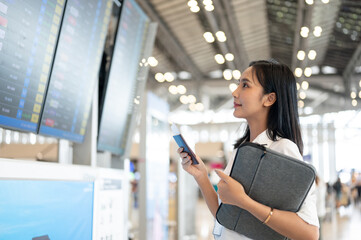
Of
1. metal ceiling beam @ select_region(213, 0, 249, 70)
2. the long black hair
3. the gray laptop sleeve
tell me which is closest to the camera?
the gray laptop sleeve

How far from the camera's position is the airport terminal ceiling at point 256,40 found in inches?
379

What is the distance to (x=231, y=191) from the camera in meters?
1.50

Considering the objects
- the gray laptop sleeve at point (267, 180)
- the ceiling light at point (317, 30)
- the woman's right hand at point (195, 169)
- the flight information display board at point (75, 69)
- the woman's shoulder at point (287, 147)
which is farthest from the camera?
the ceiling light at point (317, 30)

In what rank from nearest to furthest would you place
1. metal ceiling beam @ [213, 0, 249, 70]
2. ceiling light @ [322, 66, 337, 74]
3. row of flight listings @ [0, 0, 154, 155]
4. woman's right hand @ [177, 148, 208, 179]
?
1. woman's right hand @ [177, 148, 208, 179]
2. row of flight listings @ [0, 0, 154, 155]
3. metal ceiling beam @ [213, 0, 249, 70]
4. ceiling light @ [322, 66, 337, 74]

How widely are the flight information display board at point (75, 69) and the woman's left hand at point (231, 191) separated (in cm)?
124

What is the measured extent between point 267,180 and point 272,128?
283mm

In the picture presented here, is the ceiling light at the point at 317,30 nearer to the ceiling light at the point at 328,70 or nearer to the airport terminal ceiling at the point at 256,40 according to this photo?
the airport terminal ceiling at the point at 256,40

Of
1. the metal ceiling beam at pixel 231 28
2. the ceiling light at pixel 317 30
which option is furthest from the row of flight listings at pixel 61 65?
the metal ceiling beam at pixel 231 28

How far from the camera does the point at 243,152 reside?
149cm

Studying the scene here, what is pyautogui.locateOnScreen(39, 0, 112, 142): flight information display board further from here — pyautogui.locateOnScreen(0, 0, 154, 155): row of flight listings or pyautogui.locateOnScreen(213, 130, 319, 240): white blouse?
pyautogui.locateOnScreen(213, 130, 319, 240): white blouse

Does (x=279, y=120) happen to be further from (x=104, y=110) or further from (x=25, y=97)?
(x=104, y=110)

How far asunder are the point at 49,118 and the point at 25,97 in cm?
28

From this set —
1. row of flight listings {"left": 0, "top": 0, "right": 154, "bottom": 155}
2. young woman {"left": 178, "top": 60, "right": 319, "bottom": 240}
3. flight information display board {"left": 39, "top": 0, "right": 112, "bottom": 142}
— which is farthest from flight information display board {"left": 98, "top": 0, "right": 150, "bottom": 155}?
young woman {"left": 178, "top": 60, "right": 319, "bottom": 240}

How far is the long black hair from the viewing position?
1.67 metres
